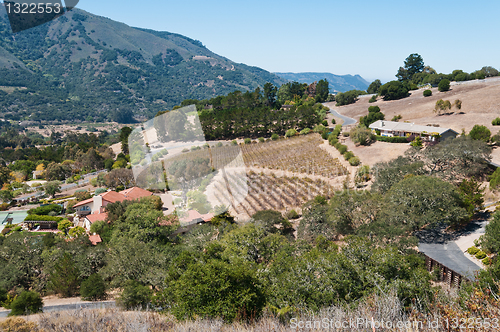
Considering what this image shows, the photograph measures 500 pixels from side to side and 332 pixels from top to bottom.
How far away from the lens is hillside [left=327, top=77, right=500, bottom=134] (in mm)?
37928

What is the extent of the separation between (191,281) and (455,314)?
6.22 m

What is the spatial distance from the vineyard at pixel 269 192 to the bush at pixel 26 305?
14185mm

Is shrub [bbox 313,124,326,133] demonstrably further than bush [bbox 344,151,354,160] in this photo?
Yes

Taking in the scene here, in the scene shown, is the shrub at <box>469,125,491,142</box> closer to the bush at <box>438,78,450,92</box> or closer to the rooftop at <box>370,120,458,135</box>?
the rooftop at <box>370,120,458,135</box>

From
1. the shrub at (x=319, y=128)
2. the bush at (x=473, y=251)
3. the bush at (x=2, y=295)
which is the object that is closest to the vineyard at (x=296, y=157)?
the shrub at (x=319, y=128)

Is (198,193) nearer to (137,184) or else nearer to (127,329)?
(137,184)

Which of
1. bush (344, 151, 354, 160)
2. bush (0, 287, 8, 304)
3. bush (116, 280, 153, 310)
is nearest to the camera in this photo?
bush (116, 280, 153, 310)

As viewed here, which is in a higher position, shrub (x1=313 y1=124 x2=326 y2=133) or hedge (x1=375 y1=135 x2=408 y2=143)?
shrub (x1=313 y1=124 x2=326 y2=133)

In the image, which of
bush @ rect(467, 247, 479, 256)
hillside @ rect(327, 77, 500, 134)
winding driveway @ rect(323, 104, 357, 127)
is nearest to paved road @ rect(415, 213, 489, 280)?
bush @ rect(467, 247, 479, 256)

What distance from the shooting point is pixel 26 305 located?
13.0 meters

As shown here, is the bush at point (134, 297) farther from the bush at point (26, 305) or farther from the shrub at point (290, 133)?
the shrub at point (290, 133)

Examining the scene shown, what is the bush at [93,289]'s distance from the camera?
14.9 m

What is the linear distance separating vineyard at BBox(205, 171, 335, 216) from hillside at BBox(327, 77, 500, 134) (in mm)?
21115

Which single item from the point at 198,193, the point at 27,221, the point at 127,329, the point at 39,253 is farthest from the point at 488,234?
the point at 27,221
